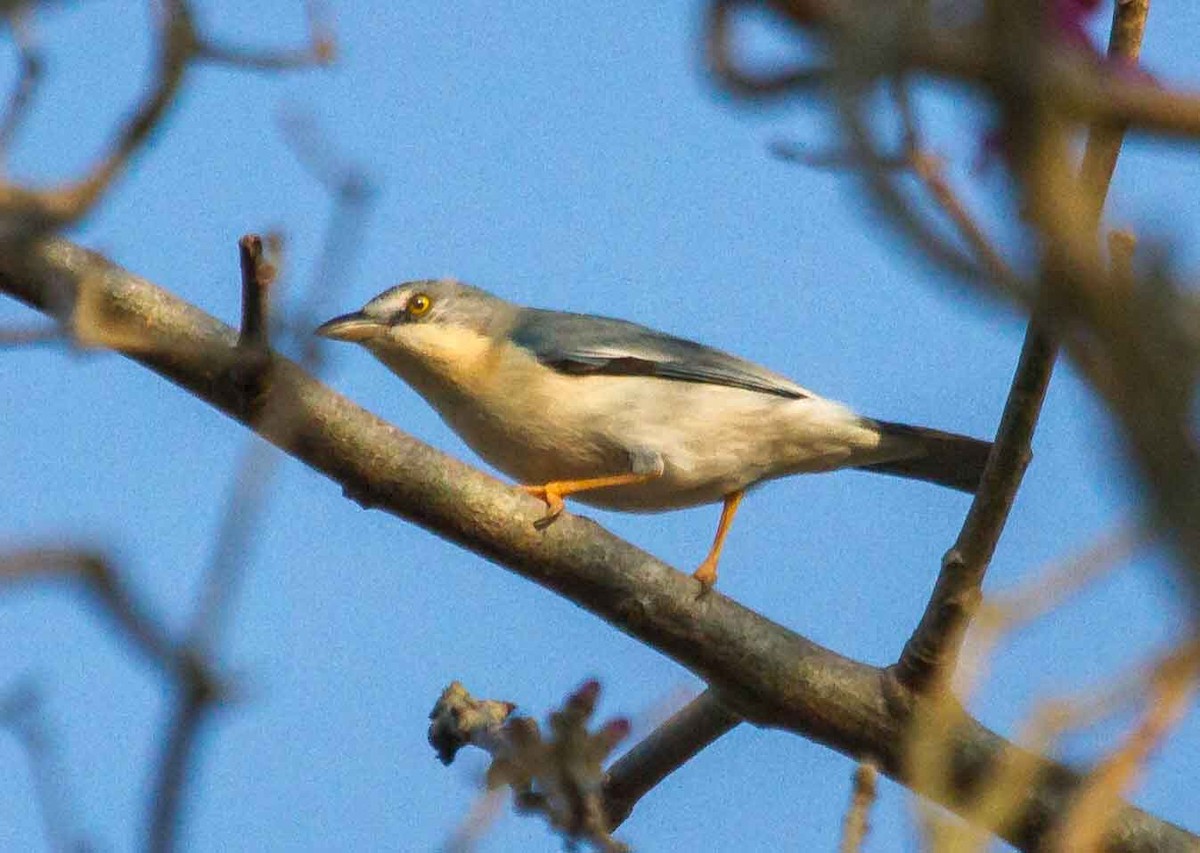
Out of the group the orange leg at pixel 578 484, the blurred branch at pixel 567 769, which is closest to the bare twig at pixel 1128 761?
the blurred branch at pixel 567 769

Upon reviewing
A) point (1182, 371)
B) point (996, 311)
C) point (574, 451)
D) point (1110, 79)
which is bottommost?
point (1182, 371)

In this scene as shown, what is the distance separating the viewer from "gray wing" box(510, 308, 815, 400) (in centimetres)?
761

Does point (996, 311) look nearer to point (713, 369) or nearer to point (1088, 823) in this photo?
point (1088, 823)

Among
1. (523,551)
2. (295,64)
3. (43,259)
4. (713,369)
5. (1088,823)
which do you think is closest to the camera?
(1088,823)

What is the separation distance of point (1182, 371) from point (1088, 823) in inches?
32.4

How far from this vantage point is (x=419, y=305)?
26.1ft

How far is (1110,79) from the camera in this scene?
160cm

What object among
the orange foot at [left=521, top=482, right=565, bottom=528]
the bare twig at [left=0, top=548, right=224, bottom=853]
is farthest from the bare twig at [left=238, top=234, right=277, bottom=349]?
the bare twig at [left=0, top=548, right=224, bottom=853]

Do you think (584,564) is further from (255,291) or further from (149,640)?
(149,640)

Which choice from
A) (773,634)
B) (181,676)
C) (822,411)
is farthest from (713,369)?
(181,676)

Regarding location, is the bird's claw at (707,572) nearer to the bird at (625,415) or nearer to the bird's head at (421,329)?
the bird at (625,415)

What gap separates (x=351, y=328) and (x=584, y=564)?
2.72m

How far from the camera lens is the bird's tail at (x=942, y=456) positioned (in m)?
7.54

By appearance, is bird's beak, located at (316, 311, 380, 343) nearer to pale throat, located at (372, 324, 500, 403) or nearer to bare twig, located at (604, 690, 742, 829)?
pale throat, located at (372, 324, 500, 403)
